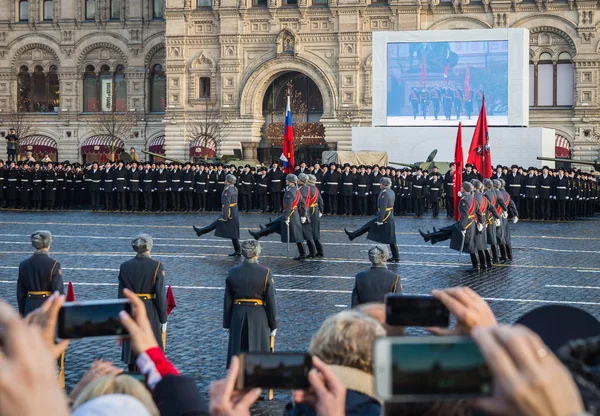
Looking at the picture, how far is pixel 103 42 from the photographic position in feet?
173

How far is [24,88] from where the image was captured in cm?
5425

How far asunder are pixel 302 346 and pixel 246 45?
1528 inches

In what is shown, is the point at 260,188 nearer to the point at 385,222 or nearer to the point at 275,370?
the point at 385,222

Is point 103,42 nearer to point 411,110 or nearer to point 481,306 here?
point 411,110

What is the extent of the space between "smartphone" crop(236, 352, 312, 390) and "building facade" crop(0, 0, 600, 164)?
4326 centimetres

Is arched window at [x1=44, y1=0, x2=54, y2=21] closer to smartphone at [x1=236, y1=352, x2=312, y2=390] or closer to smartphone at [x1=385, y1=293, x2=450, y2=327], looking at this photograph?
smartphone at [x1=385, y1=293, x2=450, y2=327]

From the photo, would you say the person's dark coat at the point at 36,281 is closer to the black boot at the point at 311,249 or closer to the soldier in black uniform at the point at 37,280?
the soldier in black uniform at the point at 37,280

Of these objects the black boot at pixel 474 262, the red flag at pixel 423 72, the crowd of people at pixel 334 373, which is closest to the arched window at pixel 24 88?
the red flag at pixel 423 72

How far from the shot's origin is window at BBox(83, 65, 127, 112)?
53156 mm

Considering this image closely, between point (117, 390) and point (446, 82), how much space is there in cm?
3478

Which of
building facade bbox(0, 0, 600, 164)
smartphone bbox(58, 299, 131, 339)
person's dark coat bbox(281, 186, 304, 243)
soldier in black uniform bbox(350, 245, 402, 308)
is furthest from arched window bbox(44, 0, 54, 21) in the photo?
smartphone bbox(58, 299, 131, 339)

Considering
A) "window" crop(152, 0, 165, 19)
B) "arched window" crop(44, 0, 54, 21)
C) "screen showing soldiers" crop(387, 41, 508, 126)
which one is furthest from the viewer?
"arched window" crop(44, 0, 54, 21)

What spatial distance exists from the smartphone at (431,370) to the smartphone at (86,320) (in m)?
1.44

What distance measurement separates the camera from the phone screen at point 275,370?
2.74m
